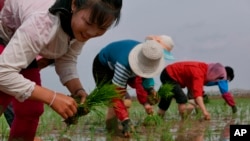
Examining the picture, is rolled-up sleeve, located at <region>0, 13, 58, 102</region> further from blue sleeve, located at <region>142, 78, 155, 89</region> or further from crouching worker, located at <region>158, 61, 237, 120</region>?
crouching worker, located at <region>158, 61, 237, 120</region>

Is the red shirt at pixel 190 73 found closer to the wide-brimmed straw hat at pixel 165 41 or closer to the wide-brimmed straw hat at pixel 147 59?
the wide-brimmed straw hat at pixel 165 41

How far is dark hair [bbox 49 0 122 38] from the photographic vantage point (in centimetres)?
262

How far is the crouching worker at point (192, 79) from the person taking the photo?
6.51 meters

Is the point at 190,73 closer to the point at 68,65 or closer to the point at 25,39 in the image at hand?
the point at 68,65

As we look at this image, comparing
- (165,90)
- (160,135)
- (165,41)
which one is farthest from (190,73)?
(160,135)

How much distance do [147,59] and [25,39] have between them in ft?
8.38

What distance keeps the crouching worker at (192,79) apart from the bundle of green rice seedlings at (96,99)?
3312 millimetres

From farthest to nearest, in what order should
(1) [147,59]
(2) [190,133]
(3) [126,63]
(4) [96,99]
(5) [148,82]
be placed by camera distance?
(5) [148,82], (1) [147,59], (3) [126,63], (2) [190,133], (4) [96,99]

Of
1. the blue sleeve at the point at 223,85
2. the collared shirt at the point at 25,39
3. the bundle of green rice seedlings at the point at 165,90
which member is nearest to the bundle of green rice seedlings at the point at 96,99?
the collared shirt at the point at 25,39

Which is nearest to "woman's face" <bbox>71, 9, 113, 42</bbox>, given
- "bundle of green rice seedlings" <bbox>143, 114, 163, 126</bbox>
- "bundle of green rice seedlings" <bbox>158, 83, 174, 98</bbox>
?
"bundle of green rice seedlings" <bbox>143, 114, 163, 126</bbox>

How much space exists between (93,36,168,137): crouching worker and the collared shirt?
176cm

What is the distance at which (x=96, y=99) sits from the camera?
3135 millimetres

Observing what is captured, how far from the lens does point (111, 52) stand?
5.15m

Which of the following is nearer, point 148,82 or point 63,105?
point 63,105
